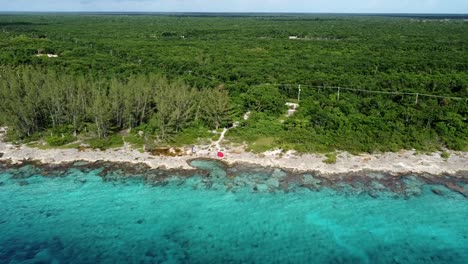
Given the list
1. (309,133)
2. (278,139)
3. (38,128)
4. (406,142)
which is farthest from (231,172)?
(38,128)

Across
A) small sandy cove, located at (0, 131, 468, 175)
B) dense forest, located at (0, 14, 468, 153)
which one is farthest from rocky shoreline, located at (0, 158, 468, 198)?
dense forest, located at (0, 14, 468, 153)

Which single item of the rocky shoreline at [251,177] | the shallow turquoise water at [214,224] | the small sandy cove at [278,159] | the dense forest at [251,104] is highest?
the dense forest at [251,104]

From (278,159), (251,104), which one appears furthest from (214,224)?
(251,104)

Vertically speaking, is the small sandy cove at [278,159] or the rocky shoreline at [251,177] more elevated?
the small sandy cove at [278,159]

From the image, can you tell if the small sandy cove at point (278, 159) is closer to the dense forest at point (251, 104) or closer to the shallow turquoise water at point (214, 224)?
the dense forest at point (251, 104)

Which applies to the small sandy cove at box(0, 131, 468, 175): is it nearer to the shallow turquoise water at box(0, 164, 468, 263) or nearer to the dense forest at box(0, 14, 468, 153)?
the dense forest at box(0, 14, 468, 153)

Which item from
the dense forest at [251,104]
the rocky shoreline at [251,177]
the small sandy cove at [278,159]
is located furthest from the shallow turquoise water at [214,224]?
the dense forest at [251,104]
